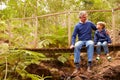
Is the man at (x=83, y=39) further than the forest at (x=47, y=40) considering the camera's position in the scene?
Yes

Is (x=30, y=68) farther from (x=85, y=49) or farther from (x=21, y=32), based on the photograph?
(x=85, y=49)

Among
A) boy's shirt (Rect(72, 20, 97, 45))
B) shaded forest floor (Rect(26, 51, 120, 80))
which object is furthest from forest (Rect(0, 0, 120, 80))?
boy's shirt (Rect(72, 20, 97, 45))

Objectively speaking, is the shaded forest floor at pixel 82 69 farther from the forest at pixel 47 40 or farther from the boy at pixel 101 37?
the boy at pixel 101 37

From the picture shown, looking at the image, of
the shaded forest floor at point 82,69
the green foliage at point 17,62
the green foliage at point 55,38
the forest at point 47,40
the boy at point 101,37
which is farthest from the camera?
the green foliage at point 55,38

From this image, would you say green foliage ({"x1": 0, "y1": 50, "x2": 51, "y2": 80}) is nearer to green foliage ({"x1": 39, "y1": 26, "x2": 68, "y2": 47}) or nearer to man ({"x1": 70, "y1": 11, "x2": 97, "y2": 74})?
man ({"x1": 70, "y1": 11, "x2": 97, "y2": 74})

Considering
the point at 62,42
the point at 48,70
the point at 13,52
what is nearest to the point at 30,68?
the point at 48,70

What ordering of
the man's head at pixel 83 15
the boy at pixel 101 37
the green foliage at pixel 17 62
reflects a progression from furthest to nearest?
the boy at pixel 101 37, the man's head at pixel 83 15, the green foliage at pixel 17 62

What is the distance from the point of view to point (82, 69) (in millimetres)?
9773

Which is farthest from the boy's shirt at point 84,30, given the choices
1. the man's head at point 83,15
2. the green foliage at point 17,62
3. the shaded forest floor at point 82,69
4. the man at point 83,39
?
the green foliage at point 17,62

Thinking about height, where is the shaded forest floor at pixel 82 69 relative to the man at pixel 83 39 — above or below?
below

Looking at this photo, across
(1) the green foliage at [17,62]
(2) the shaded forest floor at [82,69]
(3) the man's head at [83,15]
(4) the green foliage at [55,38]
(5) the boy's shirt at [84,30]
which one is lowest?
(2) the shaded forest floor at [82,69]

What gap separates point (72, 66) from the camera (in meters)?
10.1

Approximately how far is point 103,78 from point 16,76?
2466mm

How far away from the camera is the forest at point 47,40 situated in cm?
750
